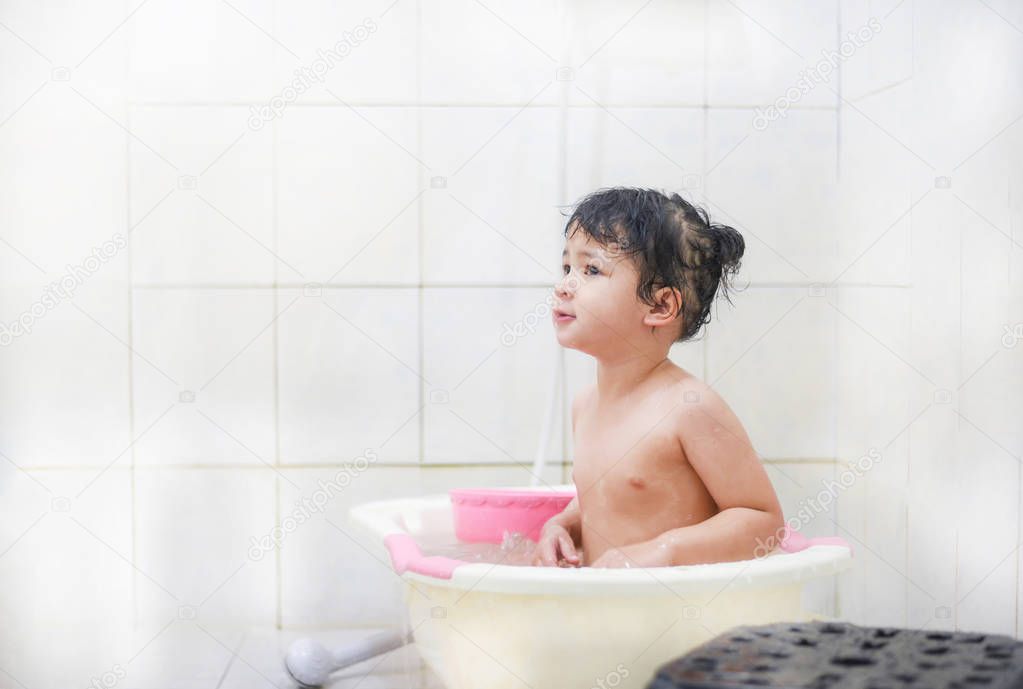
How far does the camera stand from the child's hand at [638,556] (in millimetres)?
917

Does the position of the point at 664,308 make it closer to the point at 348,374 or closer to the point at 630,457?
the point at 630,457

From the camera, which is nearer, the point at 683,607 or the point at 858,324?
the point at 683,607

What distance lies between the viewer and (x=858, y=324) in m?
1.15

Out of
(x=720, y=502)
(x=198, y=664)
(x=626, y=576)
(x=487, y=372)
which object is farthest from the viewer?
(x=487, y=372)

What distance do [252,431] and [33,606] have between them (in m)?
0.33

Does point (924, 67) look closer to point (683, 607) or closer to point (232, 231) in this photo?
point (683, 607)

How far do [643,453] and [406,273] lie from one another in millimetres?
390

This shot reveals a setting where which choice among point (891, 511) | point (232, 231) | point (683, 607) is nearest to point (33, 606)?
point (232, 231)
